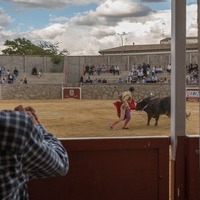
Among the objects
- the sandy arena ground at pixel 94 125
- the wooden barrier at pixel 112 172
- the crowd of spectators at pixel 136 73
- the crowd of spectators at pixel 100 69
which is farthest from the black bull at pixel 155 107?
the crowd of spectators at pixel 100 69

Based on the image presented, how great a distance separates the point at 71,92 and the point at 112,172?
27101mm

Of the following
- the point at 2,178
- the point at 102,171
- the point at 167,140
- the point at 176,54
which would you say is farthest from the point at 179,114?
the point at 2,178

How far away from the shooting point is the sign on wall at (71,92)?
94.7 feet

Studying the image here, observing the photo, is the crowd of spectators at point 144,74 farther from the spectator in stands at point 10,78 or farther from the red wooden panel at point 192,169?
the red wooden panel at point 192,169

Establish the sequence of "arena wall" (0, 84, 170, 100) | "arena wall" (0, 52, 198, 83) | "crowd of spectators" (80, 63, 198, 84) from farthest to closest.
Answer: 1. "crowd of spectators" (80, 63, 198, 84)
2. "arena wall" (0, 52, 198, 83)
3. "arena wall" (0, 84, 170, 100)

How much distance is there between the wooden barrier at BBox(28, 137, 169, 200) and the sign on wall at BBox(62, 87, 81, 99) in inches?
1052

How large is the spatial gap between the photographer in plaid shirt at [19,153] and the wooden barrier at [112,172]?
Result: 0.99 meters

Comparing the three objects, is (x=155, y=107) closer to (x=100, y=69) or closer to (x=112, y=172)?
(x=112, y=172)

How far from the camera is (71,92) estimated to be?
29172 mm

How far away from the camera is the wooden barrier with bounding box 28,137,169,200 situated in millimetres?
2100

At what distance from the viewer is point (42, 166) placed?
1100 mm

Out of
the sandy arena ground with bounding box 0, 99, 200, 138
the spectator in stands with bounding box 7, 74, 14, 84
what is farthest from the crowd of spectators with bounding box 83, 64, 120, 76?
the sandy arena ground with bounding box 0, 99, 200, 138

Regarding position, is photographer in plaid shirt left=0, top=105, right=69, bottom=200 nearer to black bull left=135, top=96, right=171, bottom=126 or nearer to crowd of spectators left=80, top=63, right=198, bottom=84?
black bull left=135, top=96, right=171, bottom=126

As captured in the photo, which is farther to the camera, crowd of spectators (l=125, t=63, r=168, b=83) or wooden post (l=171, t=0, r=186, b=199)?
crowd of spectators (l=125, t=63, r=168, b=83)
